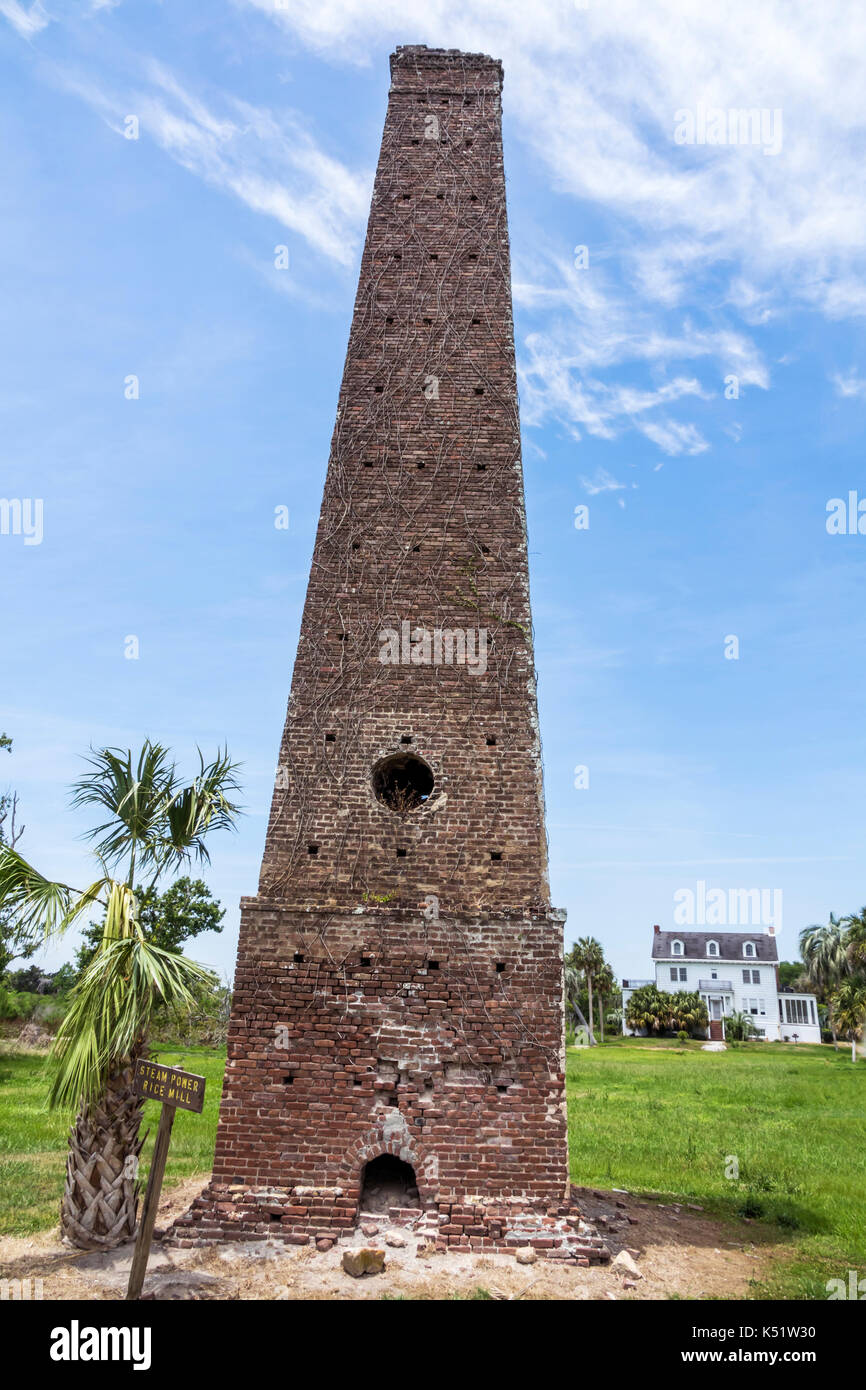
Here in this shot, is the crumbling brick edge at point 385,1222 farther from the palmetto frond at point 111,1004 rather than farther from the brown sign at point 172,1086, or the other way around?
the brown sign at point 172,1086

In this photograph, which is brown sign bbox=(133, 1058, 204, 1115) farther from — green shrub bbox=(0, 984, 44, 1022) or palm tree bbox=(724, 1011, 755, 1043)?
palm tree bbox=(724, 1011, 755, 1043)

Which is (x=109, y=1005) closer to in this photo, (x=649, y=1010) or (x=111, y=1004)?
(x=111, y=1004)

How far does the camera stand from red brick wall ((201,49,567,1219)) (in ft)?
28.7

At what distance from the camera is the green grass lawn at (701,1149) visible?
9883mm

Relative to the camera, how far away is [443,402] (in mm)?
11977

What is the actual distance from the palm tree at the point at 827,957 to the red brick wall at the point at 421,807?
50732 millimetres

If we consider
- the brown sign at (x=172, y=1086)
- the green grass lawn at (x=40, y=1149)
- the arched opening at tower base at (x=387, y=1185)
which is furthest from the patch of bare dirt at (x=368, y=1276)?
the brown sign at (x=172, y=1086)

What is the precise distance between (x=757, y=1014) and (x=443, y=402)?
207 feet

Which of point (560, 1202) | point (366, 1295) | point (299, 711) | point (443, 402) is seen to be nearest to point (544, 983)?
point (560, 1202)

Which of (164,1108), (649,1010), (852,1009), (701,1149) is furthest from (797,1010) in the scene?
(164,1108)

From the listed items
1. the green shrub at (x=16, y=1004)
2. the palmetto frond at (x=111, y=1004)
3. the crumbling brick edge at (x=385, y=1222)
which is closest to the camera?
the palmetto frond at (x=111, y=1004)

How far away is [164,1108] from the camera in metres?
6.88

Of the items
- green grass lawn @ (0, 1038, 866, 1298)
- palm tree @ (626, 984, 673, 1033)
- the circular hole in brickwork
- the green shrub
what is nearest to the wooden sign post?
green grass lawn @ (0, 1038, 866, 1298)

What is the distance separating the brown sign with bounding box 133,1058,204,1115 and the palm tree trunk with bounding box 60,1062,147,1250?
110cm
